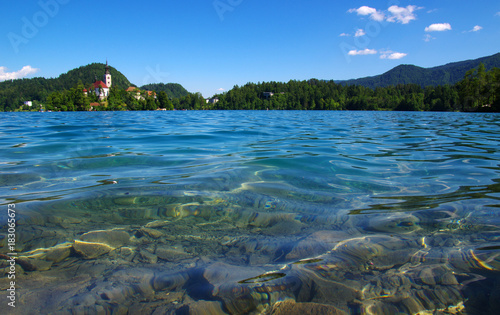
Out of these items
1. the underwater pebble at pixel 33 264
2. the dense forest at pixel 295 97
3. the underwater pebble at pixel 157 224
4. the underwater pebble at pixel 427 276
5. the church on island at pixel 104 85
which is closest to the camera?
the underwater pebble at pixel 427 276

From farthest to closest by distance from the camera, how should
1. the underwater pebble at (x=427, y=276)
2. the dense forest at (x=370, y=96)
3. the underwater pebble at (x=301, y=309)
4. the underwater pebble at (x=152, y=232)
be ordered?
1. the dense forest at (x=370, y=96)
2. the underwater pebble at (x=152, y=232)
3. the underwater pebble at (x=427, y=276)
4. the underwater pebble at (x=301, y=309)

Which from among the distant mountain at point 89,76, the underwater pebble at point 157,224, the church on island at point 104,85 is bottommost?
the underwater pebble at point 157,224

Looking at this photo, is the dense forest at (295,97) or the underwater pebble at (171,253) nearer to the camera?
the underwater pebble at (171,253)

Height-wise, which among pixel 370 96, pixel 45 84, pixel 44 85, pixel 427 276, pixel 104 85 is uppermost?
pixel 45 84

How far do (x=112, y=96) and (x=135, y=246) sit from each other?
103957 mm

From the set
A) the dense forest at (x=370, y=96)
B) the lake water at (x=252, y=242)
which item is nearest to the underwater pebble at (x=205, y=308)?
the lake water at (x=252, y=242)

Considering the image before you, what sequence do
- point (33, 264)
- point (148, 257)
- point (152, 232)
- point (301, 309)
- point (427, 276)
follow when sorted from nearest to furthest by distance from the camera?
point (301, 309), point (427, 276), point (33, 264), point (148, 257), point (152, 232)

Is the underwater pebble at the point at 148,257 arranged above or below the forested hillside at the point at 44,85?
below

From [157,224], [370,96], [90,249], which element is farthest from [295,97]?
[90,249]

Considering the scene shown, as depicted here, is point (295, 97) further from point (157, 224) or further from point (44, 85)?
point (157, 224)

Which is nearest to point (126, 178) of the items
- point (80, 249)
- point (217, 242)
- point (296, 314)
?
point (80, 249)

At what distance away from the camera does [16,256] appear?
5.86 feet

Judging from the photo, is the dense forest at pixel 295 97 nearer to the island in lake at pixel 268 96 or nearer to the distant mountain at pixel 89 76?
the island in lake at pixel 268 96

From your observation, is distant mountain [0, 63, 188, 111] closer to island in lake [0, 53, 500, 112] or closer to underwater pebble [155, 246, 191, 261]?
island in lake [0, 53, 500, 112]
